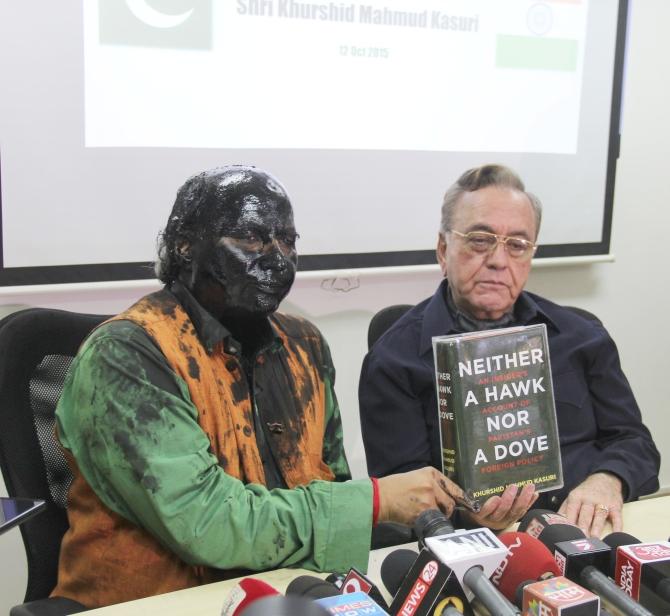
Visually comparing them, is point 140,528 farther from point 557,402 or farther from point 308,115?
point 308,115

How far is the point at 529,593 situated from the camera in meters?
0.99

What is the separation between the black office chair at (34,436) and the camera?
147 centimetres

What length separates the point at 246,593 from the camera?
36.9 inches

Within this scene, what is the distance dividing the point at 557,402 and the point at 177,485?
104 cm

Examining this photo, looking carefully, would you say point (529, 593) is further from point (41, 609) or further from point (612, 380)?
point (612, 380)

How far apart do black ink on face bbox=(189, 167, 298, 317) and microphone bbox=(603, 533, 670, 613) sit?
700mm

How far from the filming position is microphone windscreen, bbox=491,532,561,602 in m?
1.10

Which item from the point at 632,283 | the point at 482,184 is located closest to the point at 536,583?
the point at 482,184

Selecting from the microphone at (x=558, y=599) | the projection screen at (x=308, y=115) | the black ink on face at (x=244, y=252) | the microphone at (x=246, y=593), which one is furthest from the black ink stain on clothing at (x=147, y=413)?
the projection screen at (x=308, y=115)

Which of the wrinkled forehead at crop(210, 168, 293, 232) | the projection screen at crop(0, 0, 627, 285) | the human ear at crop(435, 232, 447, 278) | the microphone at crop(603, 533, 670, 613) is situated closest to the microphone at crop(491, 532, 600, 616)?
the microphone at crop(603, 533, 670, 613)

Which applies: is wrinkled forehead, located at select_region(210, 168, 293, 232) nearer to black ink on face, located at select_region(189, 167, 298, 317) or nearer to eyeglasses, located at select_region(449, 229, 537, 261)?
black ink on face, located at select_region(189, 167, 298, 317)

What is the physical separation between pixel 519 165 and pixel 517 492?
192 cm

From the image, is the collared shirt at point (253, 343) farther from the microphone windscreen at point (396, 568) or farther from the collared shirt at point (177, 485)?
the microphone windscreen at point (396, 568)

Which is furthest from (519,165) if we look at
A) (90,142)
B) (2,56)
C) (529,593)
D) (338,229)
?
(529,593)
